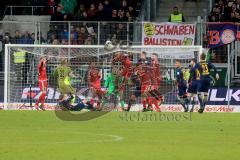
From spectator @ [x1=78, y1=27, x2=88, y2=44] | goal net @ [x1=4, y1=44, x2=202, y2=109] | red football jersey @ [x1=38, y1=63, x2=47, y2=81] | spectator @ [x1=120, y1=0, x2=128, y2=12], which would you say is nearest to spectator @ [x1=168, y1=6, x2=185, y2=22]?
spectator @ [x1=120, y1=0, x2=128, y2=12]

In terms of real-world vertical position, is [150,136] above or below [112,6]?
below

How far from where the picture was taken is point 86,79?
29.2 meters

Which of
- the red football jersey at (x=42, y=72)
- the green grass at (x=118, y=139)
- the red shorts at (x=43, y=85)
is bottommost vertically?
the green grass at (x=118, y=139)

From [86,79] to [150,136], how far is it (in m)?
12.7

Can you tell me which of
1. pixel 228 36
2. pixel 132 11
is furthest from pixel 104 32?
pixel 228 36

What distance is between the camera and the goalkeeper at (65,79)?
28.5 metres

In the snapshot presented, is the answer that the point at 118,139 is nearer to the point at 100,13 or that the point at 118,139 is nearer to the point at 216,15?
the point at 216,15

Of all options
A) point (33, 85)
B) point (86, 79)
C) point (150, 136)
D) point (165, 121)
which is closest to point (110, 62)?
point (86, 79)

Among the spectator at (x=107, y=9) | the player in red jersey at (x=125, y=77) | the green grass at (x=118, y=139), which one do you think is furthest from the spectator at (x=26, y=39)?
the green grass at (x=118, y=139)

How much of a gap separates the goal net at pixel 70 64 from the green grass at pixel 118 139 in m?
6.56

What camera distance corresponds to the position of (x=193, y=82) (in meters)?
28.2

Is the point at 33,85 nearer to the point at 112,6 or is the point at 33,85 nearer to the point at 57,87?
the point at 57,87

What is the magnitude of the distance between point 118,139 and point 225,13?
18045mm

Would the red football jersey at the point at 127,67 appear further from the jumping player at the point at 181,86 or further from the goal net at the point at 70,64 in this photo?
the jumping player at the point at 181,86
